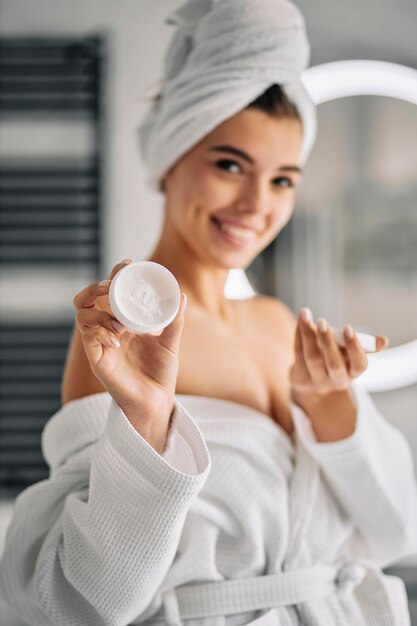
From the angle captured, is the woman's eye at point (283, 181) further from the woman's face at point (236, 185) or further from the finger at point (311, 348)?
the finger at point (311, 348)

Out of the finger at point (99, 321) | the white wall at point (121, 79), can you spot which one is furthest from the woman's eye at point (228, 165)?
the white wall at point (121, 79)

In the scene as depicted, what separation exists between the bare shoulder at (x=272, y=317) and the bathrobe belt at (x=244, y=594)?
0.27m

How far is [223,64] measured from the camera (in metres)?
0.65

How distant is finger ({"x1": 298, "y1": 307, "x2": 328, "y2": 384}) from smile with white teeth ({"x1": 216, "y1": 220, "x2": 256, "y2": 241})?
0.11 m

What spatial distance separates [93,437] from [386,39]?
0.95m

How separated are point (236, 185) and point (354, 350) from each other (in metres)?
0.19

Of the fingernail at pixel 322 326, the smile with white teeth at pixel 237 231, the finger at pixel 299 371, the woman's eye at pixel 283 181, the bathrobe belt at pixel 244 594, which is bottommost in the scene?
the bathrobe belt at pixel 244 594

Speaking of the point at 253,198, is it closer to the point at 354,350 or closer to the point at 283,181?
the point at 283,181

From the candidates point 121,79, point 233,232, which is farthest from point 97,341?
point 121,79

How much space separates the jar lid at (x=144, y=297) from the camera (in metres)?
0.46

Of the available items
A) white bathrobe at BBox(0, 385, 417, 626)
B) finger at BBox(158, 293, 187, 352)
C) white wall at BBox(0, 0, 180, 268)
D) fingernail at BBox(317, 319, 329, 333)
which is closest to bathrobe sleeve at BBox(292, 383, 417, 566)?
white bathrobe at BBox(0, 385, 417, 626)

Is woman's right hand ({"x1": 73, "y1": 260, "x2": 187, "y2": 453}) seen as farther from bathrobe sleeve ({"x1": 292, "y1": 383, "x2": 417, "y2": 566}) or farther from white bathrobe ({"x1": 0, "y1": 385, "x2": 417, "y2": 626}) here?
bathrobe sleeve ({"x1": 292, "y1": 383, "x2": 417, "y2": 566})

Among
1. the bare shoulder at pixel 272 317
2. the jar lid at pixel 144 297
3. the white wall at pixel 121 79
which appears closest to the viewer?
the jar lid at pixel 144 297

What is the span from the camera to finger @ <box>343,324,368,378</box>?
591mm
